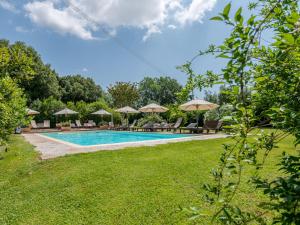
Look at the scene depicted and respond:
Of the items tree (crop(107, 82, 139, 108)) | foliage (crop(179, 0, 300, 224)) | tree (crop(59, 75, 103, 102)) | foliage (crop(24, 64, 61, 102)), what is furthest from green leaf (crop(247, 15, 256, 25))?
tree (crop(107, 82, 139, 108))

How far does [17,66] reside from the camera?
4930mm

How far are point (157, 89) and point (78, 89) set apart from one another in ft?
60.4

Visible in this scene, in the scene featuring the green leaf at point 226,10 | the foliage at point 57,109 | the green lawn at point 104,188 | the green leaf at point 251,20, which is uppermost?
the foliage at point 57,109

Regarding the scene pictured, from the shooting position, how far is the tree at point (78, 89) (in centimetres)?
4281

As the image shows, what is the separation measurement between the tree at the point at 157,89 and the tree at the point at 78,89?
40.6ft

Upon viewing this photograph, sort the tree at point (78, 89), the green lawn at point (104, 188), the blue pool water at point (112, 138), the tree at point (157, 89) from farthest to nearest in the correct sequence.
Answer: the tree at point (157, 89) → the tree at point (78, 89) → the blue pool water at point (112, 138) → the green lawn at point (104, 188)

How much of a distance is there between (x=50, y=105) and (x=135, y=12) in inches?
812

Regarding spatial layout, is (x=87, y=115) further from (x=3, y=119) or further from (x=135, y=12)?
(x=3, y=119)

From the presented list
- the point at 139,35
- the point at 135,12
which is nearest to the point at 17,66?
the point at 135,12

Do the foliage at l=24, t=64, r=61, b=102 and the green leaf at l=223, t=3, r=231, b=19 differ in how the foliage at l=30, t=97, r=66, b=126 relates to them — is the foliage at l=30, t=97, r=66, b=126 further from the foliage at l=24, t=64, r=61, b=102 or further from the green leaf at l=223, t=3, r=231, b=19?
the green leaf at l=223, t=3, r=231, b=19

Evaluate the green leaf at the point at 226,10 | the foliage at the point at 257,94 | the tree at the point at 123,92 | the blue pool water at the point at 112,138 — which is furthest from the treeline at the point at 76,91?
the green leaf at the point at 226,10

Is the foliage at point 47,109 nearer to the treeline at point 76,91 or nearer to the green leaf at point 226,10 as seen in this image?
the treeline at point 76,91

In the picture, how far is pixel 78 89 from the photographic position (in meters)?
43.2

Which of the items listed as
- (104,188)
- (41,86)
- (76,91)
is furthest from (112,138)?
(76,91)
